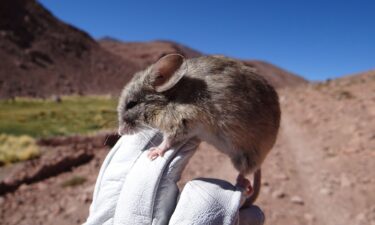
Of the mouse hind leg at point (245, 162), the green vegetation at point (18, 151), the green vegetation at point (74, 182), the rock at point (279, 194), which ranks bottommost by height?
the green vegetation at point (18, 151)

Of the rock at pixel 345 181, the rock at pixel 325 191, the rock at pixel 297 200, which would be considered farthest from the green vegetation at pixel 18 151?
the rock at pixel 345 181

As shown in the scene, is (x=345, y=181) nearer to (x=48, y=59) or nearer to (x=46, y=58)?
(x=46, y=58)

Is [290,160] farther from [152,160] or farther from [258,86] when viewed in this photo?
[152,160]

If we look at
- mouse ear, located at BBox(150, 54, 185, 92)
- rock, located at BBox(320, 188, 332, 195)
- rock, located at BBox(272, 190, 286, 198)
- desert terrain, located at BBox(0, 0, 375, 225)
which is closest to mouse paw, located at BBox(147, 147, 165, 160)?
mouse ear, located at BBox(150, 54, 185, 92)

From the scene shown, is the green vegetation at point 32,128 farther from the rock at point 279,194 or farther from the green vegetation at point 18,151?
the rock at point 279,194

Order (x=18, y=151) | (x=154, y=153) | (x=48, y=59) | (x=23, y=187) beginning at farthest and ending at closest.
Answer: (x=48, y=59) < (x=18, y=151) < (x=23, y=187) < (x=154, y=153)

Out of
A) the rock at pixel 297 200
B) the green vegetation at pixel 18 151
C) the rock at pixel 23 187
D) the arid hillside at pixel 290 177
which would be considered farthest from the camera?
the green vegetation at pixel 18 151

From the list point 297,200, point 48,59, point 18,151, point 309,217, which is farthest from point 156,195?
point 48,59
